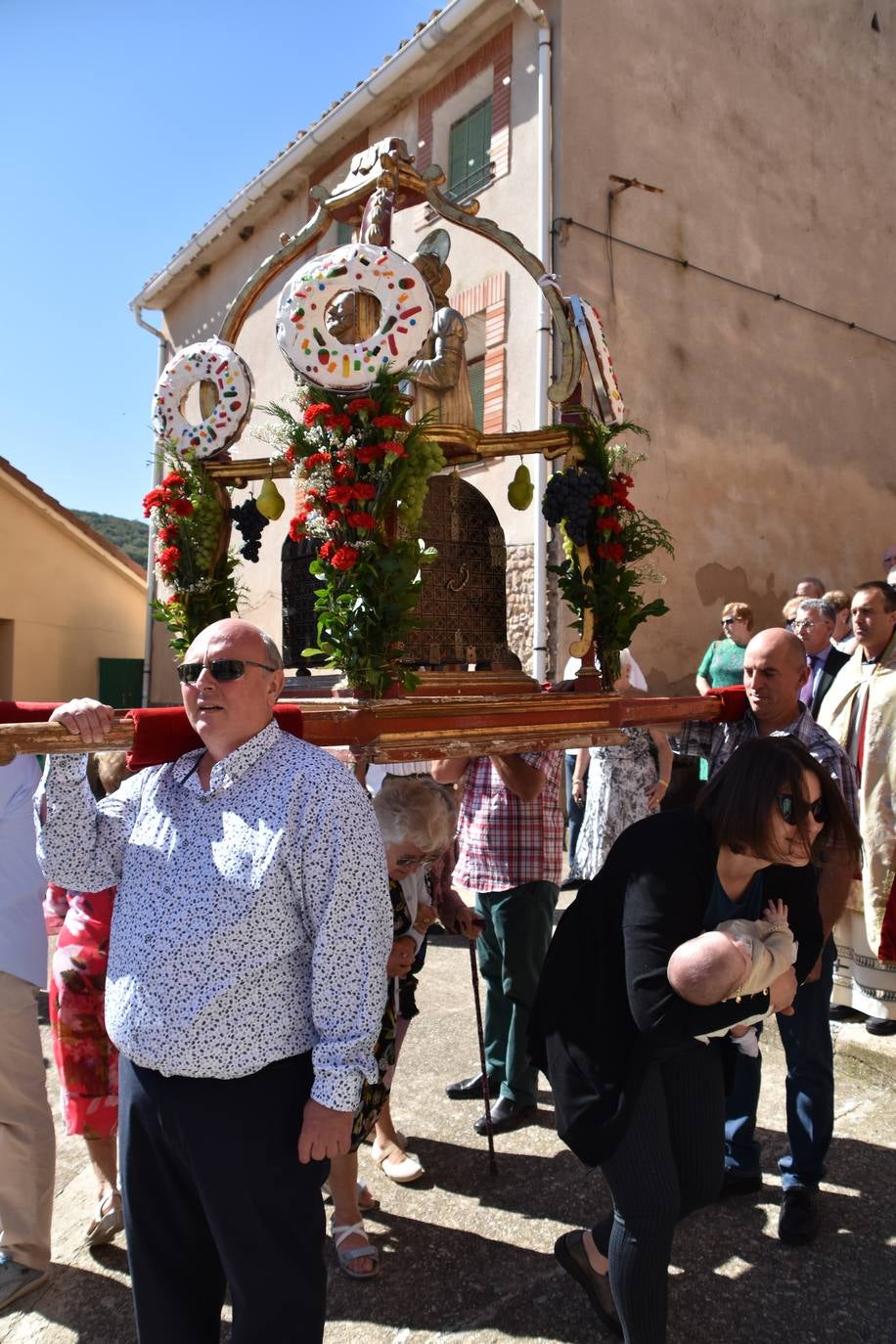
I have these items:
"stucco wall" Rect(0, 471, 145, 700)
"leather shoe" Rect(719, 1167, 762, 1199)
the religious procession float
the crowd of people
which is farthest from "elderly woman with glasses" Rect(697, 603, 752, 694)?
"stucco wall" Rect(0, 471, 145, 700)

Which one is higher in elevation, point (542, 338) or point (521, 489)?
point (542, 338)

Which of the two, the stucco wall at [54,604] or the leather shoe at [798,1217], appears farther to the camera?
the stucco wall at [54,604]

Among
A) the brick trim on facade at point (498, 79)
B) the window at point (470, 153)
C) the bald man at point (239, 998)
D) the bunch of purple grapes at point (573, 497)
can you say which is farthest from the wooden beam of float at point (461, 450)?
the window at point (470, 153)

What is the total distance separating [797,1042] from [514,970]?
3.75 feet

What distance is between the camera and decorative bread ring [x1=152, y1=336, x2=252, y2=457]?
4.31 metres

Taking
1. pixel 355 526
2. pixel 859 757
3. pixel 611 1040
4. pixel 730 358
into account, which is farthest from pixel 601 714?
pixel 730 358

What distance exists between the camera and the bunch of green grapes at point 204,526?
4.55 m

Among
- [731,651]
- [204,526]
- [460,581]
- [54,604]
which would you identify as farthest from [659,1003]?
[54,604]

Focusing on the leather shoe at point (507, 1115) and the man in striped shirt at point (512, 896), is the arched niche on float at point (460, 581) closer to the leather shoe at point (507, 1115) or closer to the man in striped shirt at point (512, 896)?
the man in striped shirt at point (512, 896)

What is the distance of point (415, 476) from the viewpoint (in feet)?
10.5

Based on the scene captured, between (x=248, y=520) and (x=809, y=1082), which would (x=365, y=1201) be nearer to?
(x=809, y=1082)

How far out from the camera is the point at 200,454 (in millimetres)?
4473

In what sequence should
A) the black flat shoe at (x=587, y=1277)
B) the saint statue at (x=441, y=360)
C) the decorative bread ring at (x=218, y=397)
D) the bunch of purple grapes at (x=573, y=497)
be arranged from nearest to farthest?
1. the black flat shoe at (x=587, y=1277)
2. the bunch of purple grapes at (x=573, y=497)
3. the decorative bread ring at (x=218, y=397)
4. the saint statue at (x=441, y=360)

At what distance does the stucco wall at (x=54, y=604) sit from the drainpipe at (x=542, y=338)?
8.73 meters
